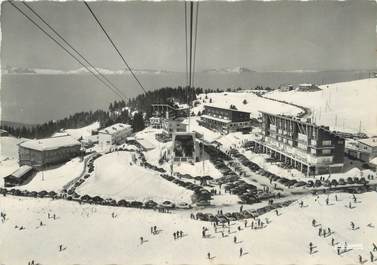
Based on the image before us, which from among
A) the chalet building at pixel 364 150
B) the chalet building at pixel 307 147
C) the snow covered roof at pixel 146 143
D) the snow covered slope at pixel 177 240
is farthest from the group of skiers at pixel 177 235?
the snow covered roof at pixel 146 143

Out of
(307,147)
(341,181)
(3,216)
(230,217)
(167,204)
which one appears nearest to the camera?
(230,217)

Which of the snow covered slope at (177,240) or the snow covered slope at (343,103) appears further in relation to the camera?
the snow covered slope at (343,103)

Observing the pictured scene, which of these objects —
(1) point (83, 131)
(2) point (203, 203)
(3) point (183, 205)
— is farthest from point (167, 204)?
(1) point (83, 131)

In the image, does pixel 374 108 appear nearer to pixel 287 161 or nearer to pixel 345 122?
pixel 345 122

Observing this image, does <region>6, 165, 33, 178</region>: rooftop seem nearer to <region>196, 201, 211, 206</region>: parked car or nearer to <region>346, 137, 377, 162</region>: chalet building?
<region>196, 201, 211, 206</region>: parked car

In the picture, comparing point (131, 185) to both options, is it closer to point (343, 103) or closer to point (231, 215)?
point (231, 215)

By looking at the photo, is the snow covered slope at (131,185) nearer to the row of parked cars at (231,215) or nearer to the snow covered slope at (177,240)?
the snow covered slope at (177,240)
